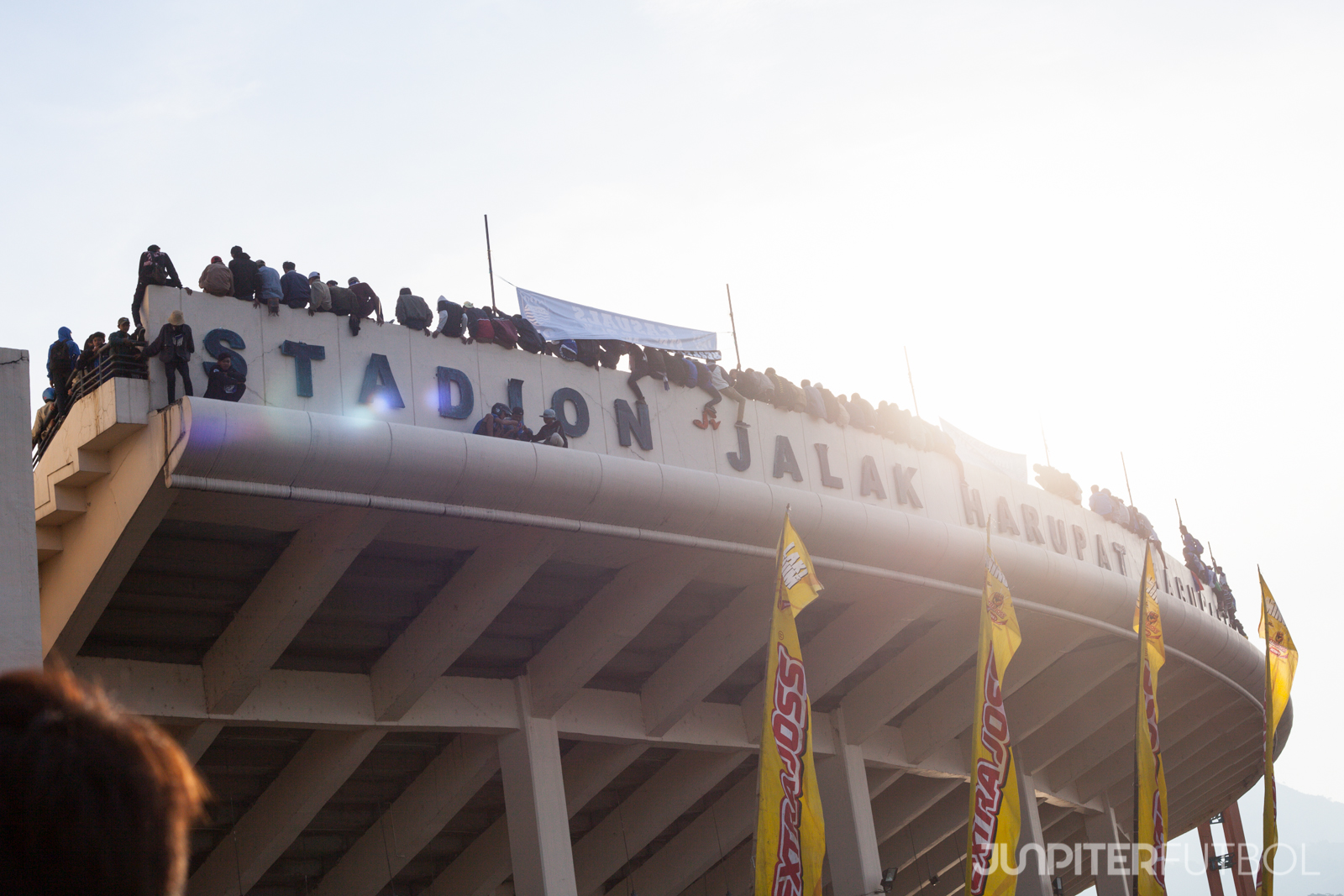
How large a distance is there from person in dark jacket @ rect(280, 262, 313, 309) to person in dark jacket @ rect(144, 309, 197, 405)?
4.46 feet

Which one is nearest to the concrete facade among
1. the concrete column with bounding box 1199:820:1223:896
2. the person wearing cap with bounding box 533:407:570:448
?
the person wearing cap with bounding box 533:407:570:448

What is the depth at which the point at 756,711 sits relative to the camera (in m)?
23.0

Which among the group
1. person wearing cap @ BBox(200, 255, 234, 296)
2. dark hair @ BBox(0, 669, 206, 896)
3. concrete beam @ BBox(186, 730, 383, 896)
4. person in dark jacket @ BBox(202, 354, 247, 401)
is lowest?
dark hair @ BBox(0, 669, 206, 896)

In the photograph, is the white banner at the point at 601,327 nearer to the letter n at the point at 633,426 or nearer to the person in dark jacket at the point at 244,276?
the letter n at the point at 633,426

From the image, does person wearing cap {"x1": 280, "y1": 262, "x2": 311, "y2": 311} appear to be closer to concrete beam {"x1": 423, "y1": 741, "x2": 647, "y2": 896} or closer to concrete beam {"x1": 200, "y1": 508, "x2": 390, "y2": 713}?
concrete beam {"x1": 200, "y1": 508, "x2": 390, "y2": 713}

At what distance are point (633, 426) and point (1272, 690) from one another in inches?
558

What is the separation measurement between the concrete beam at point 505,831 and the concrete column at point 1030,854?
30.6ft

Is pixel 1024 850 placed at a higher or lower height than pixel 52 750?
higher

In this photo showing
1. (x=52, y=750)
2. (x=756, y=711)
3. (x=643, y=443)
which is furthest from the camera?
(x=756, y=711)

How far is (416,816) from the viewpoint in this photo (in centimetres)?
2123

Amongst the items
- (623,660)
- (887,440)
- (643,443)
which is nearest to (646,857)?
(623,660)

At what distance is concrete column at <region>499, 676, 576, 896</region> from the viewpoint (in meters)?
18.0

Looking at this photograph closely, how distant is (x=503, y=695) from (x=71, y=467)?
294 inches

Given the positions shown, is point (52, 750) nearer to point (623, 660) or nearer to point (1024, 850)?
point (623, 660)
